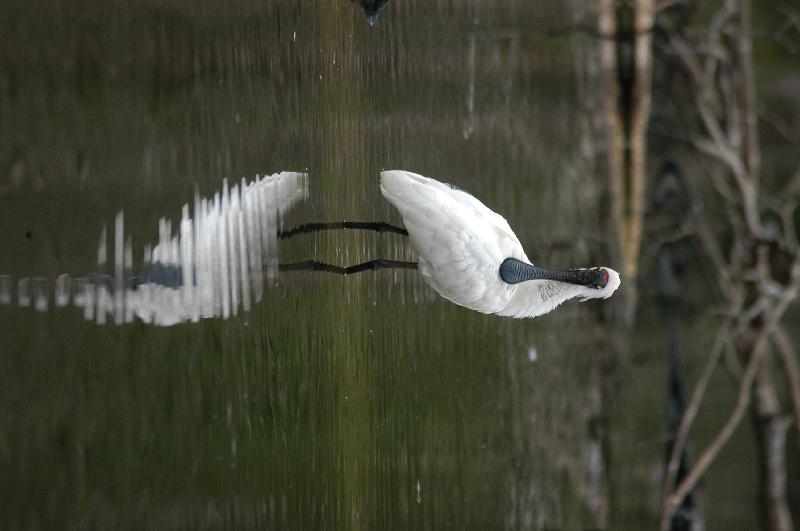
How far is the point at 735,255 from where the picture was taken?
138cm

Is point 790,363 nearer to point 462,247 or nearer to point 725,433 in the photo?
point 725,433

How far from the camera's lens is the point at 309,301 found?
66 cm

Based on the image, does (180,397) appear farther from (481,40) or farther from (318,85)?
(481,40)

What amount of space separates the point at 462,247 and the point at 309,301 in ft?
0.69

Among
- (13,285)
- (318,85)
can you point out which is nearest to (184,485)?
(13,285)

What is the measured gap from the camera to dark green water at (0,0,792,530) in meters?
0.24

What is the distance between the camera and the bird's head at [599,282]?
2.96ft

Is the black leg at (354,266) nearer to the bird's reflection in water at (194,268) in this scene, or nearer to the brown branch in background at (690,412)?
the bird's reflection in water at (194,268)

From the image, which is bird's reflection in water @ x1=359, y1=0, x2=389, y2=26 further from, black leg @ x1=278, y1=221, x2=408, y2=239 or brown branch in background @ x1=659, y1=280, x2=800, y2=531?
brown branch in background @ x1=659, y1=280, x2=800, y2=531

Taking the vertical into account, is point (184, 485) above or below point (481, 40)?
below

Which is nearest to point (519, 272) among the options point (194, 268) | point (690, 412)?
point (194, 268)

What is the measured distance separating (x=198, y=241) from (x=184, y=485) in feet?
0.31

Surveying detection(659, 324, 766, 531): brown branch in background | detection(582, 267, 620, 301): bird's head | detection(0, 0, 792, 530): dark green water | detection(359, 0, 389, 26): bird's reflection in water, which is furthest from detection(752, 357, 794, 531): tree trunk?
detection(359, 0, 389, 26): bird's reflection in water

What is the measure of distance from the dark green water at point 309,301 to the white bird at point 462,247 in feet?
0.17
